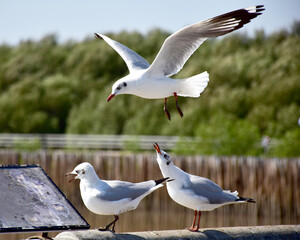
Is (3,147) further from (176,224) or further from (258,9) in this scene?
(258,9)

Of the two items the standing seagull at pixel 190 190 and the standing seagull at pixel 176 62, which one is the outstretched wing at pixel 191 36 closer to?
the standing seagull at pixel 176 62

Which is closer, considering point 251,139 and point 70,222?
point 70,222

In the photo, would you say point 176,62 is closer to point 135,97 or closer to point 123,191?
point 123,191

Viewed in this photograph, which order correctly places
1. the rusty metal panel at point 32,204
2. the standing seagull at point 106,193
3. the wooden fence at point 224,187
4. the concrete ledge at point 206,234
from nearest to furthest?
the rusty metal panel at point 32,204
the concrete ledge at point 206,234
the standing seagull at point 106,193
the wooden fence at point 224,187

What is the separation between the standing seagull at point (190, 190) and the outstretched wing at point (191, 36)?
24.1 inches

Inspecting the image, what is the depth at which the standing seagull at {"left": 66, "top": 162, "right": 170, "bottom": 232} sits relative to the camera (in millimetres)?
3568

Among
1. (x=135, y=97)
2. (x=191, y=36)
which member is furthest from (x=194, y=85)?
(x=135, y=97)

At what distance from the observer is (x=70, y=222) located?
2998 mm

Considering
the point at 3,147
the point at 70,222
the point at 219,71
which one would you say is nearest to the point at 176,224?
the point at 70,222

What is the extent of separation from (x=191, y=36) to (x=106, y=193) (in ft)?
3.71

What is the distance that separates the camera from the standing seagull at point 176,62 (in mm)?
3818

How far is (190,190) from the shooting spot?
3.86 metres

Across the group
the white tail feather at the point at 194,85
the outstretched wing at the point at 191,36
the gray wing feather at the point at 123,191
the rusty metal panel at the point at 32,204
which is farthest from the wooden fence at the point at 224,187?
the rusty metal panel at the point at 32,204

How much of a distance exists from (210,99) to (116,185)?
15044mm
